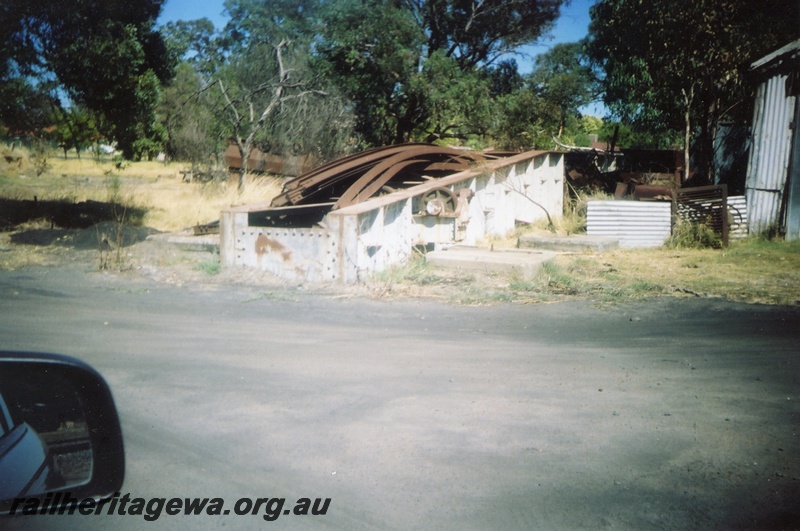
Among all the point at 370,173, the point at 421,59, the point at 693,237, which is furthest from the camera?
the point at 421,59

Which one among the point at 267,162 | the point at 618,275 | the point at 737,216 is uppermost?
the point at 267,162

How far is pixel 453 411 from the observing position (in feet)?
13.7

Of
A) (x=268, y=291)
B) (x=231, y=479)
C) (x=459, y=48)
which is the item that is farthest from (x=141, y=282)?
(x=459, y=48)

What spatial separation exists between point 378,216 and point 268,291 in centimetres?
195

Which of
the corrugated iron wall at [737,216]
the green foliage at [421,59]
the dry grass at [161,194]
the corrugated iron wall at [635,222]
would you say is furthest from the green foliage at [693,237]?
the dry grass at [161,194]

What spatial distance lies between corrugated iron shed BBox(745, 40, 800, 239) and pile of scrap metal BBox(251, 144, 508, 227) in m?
5.73

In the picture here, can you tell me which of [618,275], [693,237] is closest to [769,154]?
[693,237]

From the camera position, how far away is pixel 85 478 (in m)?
1.98

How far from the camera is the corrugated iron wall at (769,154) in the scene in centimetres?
1245

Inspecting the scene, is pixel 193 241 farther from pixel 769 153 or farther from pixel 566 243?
pixel 769 153

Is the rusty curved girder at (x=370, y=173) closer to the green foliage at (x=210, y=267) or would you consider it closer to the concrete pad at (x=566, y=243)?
the green foliage at (x=210, y=267)

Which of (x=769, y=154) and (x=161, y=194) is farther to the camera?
(x=161, y=194)

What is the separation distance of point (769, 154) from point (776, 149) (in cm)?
18

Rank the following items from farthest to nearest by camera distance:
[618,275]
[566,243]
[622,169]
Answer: [622,169], [566,243], [618,275]
